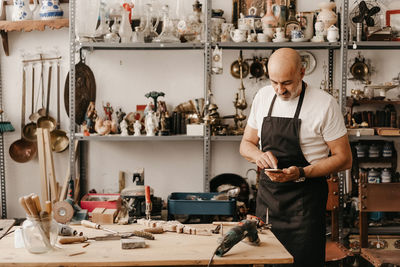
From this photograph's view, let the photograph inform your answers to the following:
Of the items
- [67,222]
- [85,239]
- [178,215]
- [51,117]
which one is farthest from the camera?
[51,117]

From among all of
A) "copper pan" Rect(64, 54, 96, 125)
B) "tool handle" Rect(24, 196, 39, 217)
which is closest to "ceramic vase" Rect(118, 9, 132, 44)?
"copper pan" Rect(64, 54, 96, 125)

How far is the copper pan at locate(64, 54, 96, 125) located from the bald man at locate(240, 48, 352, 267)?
197 cm

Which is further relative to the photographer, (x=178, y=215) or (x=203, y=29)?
(x=203, y=29)

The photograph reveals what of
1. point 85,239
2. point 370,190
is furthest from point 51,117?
point 370,190

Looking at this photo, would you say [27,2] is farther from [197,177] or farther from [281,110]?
[281,110]

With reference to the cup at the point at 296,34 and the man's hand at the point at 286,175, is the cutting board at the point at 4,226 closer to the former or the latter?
the man's hand at the point at 286,175

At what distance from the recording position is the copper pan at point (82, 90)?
4465 millimetres

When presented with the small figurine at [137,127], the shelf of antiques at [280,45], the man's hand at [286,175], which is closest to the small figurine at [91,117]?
the small figurine at [137,127]

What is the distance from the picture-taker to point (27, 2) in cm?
451

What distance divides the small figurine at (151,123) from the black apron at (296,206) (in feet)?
4.86

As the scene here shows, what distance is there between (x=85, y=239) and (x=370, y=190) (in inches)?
79.7

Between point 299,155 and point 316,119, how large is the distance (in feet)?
0.78

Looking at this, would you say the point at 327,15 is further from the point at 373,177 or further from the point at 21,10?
the point at 21,10

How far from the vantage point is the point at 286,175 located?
285cm
